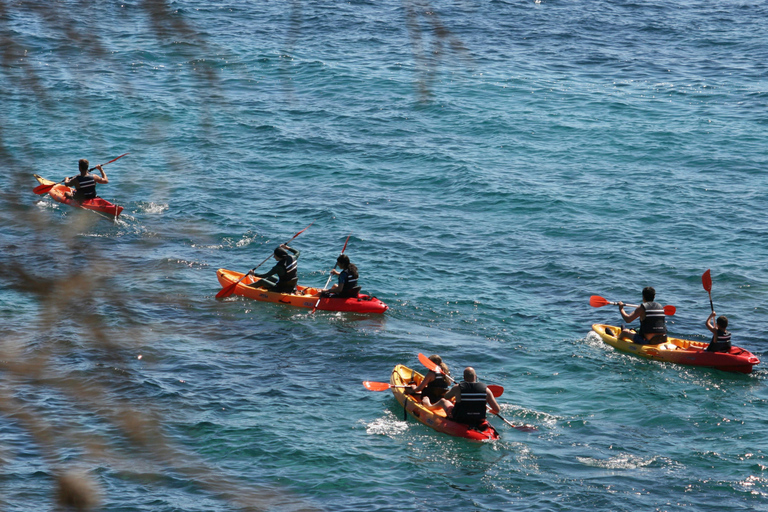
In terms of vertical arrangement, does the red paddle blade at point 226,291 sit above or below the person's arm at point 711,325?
below

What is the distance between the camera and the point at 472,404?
13703 millimetres

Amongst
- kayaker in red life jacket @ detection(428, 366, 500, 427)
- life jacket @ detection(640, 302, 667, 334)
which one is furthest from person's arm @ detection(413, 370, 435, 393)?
life jacket @ detection(640, 302, 667, 334)

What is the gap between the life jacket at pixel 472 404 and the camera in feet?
44.9

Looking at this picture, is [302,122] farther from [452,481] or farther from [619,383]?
[452,481]

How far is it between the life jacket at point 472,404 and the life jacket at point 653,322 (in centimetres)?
513

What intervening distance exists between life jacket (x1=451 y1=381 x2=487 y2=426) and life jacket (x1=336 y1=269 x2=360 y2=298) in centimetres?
564

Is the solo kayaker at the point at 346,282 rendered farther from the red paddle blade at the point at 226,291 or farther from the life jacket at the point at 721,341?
the life jacket at the point at 721,341

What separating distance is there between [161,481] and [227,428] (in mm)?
1835

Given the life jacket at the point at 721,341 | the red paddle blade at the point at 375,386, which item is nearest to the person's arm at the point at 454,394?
the red paddle blade at the point at 375,386

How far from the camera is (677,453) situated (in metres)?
13.5

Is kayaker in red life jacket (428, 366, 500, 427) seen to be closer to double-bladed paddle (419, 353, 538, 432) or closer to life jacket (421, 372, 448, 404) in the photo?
double-bladed paddle (419, 353, 538, 432)

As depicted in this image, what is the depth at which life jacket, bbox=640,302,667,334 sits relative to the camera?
55.7 ft

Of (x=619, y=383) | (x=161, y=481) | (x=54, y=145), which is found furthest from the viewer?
(x=54, y=145)

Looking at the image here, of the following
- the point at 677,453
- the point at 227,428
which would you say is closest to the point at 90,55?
the point at 227,428
